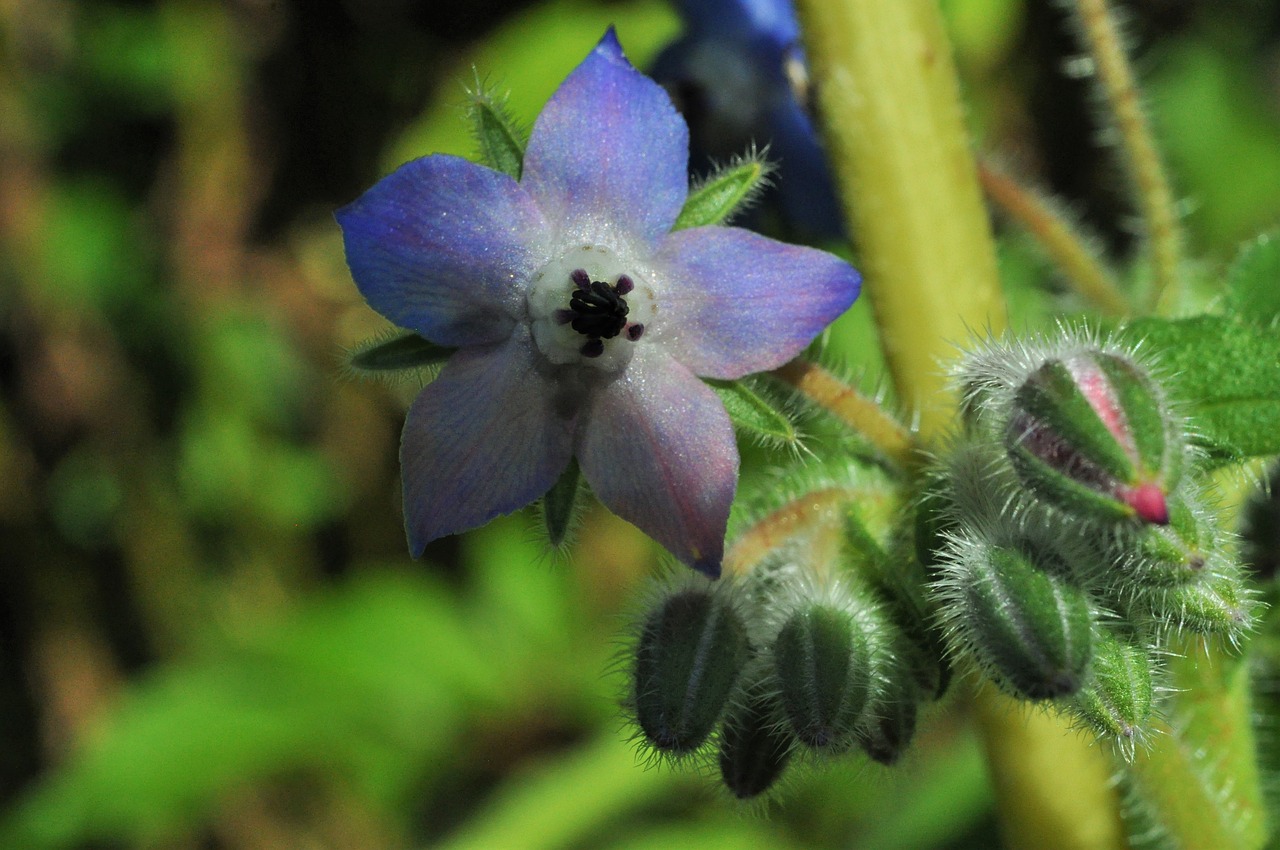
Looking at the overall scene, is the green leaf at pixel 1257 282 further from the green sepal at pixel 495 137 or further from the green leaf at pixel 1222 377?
the green sepal at pixel 495 137

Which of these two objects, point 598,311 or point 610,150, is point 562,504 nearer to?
point 598,311

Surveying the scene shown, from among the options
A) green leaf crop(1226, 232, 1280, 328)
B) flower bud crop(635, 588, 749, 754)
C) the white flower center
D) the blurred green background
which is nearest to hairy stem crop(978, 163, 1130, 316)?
green leaf crop(1226, 232, 1280, 328)

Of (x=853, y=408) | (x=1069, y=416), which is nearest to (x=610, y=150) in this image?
(x=853, y=408)

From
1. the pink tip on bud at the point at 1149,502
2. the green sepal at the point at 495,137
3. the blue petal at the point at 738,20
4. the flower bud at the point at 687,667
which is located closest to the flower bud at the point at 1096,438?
the pink tip on bud at the point at 1149,502

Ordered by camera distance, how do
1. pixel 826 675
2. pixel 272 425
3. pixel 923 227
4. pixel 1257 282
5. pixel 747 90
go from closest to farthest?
Answer: pixel 826 675 < pixel 923 227 < pixel 1257 282 < pixel 747 90 < pixel 272 425

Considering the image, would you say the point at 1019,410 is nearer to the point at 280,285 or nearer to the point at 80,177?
the point at 280,285
